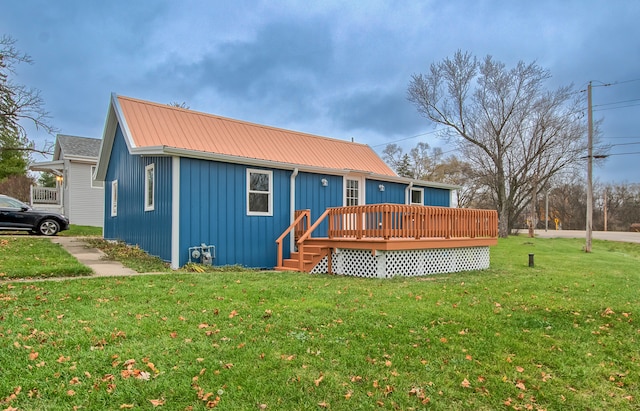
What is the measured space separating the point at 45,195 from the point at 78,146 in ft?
13.9

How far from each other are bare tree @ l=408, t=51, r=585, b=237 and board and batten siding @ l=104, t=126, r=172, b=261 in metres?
21.7

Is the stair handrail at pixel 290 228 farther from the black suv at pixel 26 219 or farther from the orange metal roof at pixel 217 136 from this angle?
the black suv at pixel 26 219

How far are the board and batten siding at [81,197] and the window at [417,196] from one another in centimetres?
1710

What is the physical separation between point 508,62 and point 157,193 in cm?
2578

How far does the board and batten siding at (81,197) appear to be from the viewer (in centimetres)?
2105

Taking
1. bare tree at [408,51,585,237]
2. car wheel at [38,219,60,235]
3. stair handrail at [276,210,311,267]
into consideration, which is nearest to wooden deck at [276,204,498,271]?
stair handrail at [276,210,311,267]

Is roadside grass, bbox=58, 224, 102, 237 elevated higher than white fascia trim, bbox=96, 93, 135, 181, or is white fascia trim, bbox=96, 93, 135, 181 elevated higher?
white fascia trim, bbox=96, 93, 135, 181

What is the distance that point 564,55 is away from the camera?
2258cm

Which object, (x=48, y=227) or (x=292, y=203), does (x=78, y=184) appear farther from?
(x=292, y=203)

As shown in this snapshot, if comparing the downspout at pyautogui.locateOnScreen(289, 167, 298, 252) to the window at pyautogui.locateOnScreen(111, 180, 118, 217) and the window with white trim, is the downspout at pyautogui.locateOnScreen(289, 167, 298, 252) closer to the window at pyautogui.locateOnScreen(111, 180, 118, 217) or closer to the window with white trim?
the window with white trim

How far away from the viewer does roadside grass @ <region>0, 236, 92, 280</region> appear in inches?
281

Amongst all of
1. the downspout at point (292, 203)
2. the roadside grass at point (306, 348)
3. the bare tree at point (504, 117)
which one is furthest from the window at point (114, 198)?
the bare tree at point (504, 117)

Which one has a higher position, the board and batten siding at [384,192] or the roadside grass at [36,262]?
the board and batten siding at [384,192]

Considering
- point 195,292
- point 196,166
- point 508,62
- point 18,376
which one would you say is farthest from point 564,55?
A: point 18,376
